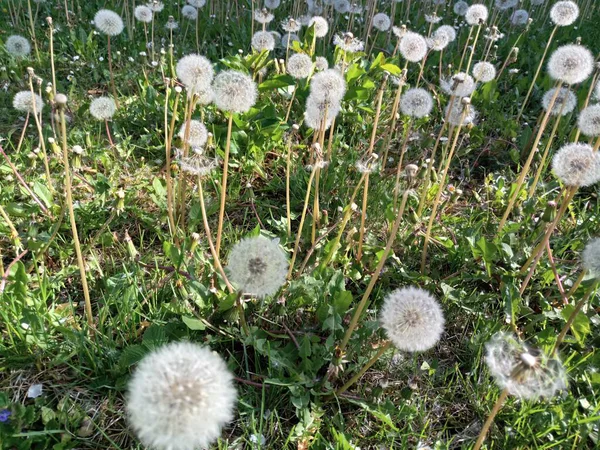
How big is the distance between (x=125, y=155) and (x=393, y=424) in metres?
2.26

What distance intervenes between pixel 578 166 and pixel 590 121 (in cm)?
59

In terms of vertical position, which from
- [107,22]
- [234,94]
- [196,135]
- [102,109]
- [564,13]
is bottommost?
[102,109]

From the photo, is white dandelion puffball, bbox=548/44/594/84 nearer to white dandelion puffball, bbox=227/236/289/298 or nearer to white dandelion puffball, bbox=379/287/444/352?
white dandelion puffball, bbox=379/287/444/352

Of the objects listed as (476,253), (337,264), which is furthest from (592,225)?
(337,264)

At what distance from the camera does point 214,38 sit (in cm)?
505

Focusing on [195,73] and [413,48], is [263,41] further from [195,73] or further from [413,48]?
[195,73]

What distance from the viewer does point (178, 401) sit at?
3.76 feet

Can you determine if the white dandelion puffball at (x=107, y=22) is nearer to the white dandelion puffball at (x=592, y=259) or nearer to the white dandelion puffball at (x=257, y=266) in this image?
the white dandelion puffball at (x=257, y=266)

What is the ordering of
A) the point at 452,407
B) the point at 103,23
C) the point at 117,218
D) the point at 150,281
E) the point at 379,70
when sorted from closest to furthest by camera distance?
the point at 452,407 < the point at 150,281 < the point at 117,218 < the point at 103,23 < the point at 379,70

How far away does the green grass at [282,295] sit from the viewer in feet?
5.94

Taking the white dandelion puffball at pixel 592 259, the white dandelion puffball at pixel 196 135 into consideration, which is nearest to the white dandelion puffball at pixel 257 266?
the white dandelion puffball at pixel 196 135

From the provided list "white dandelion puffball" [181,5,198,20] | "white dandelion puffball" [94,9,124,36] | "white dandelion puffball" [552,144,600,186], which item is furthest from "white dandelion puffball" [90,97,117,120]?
"white dandelion puffball" [552,144,600,186]

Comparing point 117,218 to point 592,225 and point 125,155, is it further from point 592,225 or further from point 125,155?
point 592,225

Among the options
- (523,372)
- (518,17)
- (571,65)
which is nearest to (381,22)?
(518,17)
